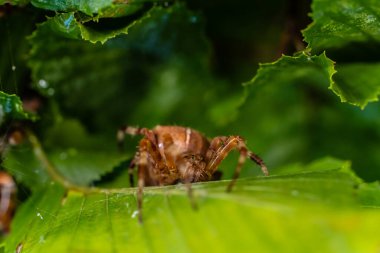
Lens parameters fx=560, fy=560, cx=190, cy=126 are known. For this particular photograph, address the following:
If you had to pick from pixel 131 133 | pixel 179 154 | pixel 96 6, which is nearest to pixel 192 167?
pixel 179 154

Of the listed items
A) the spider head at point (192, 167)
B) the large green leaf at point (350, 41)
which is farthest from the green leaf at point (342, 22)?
the spider head at point (192, 167)

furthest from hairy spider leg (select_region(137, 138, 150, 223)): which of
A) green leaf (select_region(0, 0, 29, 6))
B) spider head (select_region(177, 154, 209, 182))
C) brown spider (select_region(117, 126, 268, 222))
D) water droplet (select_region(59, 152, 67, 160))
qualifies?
green leaf (select_region(0, 0, 29, 6))

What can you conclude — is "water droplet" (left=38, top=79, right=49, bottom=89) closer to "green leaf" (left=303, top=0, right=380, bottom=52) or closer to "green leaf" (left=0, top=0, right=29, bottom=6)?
"green leaf" (left=0, top=0, right=29, bottom=6)

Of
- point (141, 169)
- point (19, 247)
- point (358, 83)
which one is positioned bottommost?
point (19, 247)

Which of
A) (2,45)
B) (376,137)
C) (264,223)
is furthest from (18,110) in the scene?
(376,137)

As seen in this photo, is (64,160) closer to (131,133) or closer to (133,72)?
(131,133)

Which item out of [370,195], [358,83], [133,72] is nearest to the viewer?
[370,195]
